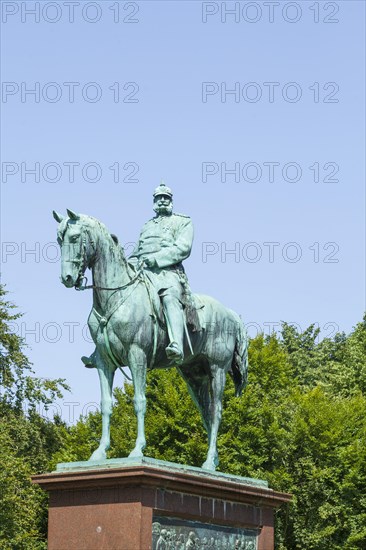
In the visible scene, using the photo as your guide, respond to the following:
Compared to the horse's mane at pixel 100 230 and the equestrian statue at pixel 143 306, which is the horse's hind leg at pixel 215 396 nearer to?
the equestrian statue at pixel 143 306

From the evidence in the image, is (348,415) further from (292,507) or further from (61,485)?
(61,485)

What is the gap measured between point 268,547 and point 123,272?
4745 mm

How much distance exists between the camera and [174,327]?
677 inches

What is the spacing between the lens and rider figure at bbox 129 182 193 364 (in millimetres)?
17266

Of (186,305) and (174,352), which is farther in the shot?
(186,305)

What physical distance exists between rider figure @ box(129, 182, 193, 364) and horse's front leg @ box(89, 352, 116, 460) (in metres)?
0.91

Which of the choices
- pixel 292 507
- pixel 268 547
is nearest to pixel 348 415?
pixel 292 507

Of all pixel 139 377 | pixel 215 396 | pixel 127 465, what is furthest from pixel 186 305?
pixel 127 465

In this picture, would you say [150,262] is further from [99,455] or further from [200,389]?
[99,455]

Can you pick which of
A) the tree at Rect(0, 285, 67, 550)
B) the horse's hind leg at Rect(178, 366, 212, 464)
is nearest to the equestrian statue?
the horse's hind leg at Rect(178, 366, 212, 464)

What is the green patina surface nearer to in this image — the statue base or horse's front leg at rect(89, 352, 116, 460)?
the statue base

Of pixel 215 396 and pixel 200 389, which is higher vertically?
pixel 200 389

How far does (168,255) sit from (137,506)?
4083 mm

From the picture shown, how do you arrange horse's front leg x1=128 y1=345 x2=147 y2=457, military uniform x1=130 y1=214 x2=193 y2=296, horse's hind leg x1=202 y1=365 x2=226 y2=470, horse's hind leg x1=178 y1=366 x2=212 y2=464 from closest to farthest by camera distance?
1. horse's front leg x1=128 y1=345 x2=147 y2=457
2. military uniform x1=130 y1=214 x2=193 y2=296
3. horse's hind leg x1=202 y1=365 x2=226 y2=470
4. horse's hind leg x1=178 y1=366 x2=212 y2=464
